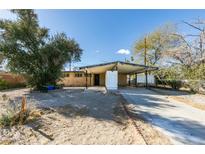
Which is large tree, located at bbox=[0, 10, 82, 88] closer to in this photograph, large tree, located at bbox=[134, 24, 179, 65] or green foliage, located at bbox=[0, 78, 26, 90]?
green foliage, located at bbox=[0, 78, 26, 90]

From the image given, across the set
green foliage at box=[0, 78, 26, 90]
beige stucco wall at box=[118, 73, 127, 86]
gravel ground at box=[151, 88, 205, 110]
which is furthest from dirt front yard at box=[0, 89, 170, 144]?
beige stucco wall at box=[118, 73, 127, 86]

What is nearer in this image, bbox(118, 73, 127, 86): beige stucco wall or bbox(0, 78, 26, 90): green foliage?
bbox(0, 78, 26, 90): green foliage

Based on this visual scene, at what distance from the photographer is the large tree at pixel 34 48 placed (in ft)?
42.2

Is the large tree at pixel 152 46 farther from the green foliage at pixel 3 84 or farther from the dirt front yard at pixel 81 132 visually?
the dirt front yard at pixel 81 132

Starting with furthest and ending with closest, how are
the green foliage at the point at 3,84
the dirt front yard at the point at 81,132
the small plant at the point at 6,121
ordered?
the green foliage at the point at 3,84, the small plant at the point at 6,121, the dirt front yard at the point at 81,132

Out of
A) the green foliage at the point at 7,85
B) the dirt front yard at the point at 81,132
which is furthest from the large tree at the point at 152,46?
the dirt front yard at the point at 81,132

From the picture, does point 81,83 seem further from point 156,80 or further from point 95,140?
point 95,140

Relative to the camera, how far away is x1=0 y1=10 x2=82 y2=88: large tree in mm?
12867

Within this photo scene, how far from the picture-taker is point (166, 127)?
4.53 m

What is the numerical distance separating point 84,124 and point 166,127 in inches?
89.7

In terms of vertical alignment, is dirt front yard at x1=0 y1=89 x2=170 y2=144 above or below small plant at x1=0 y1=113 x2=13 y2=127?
below

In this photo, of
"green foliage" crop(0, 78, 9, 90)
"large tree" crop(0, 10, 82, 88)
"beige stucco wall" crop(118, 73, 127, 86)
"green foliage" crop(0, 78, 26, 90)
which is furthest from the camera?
"beige stucco wall" crop(118, 73, 127, 86)

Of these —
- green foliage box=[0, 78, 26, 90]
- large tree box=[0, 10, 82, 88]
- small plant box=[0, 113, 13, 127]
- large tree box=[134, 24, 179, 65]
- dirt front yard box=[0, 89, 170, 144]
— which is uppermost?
large tree box=[134, 24, 179, 65]
